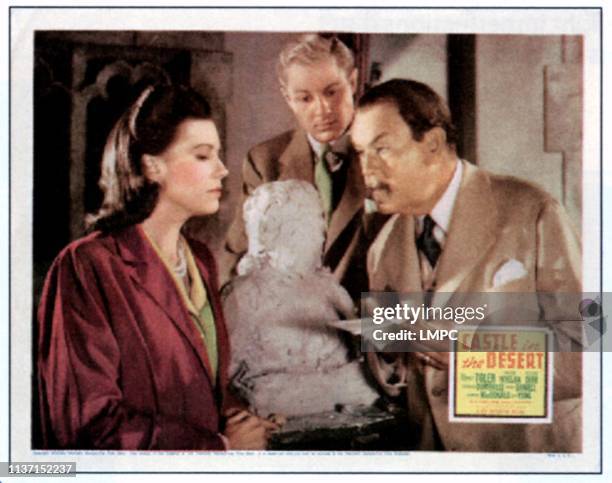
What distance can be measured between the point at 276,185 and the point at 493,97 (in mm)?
875

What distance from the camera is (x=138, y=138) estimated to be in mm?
3201

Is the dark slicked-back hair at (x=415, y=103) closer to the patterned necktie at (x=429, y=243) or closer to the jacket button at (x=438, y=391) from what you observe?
the patterned necktie at (x=429, y=243)

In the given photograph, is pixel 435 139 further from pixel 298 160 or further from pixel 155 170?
pixel 155 170

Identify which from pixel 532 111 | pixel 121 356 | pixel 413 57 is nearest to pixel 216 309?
pixel 121 356

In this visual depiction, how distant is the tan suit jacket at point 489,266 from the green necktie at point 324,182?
0.73 ft

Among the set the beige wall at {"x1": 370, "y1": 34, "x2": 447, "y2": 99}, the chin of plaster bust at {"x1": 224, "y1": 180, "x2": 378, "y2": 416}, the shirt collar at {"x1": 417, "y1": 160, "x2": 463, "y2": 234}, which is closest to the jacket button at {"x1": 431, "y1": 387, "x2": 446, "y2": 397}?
the chin of plaster bust at {"x1": 224, "y1": 180, "x2": 378, "y2": 416}

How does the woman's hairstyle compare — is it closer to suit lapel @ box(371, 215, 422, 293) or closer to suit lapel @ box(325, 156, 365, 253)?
suit lapel @ box(325, 156, 365, 253)

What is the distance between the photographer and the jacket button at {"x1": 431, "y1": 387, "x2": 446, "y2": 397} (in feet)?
10.5

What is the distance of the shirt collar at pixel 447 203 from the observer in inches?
127

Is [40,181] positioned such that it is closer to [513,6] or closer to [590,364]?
[513,6]

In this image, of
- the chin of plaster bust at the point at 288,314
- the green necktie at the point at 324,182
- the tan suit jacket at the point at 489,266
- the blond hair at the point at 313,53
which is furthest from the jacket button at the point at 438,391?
the blond hair at the point at 313,53

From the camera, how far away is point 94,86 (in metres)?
3.19

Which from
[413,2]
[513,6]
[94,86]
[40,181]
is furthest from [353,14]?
[40,181]

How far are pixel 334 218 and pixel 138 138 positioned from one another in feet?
2.59
